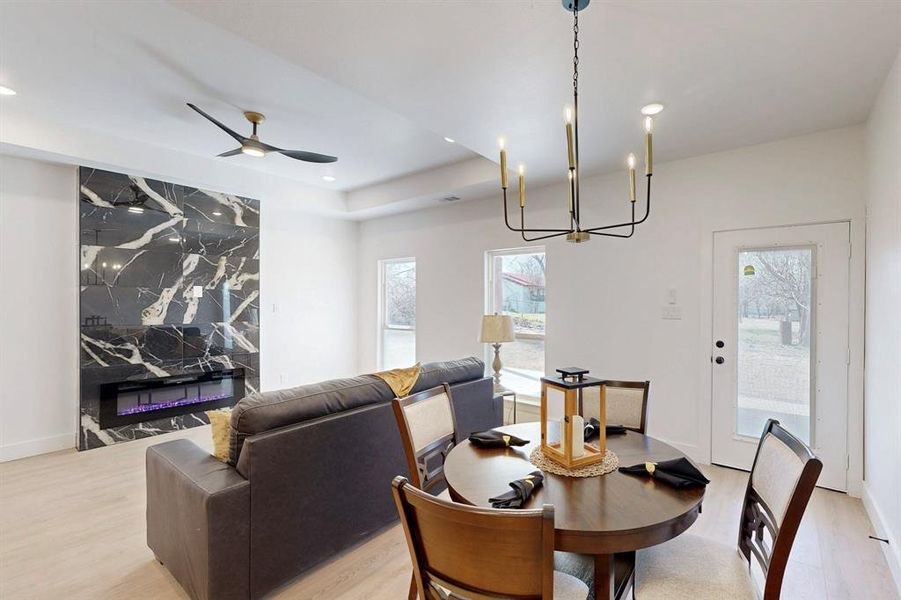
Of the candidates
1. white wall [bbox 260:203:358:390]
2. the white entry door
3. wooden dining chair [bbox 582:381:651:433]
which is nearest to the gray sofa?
wooden dining chair [bbox 582:381:651:433]

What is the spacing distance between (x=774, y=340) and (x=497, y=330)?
2.20 metres

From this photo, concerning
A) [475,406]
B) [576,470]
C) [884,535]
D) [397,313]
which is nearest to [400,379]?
[475,406]

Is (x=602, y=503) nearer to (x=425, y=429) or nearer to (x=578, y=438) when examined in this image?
(x=578, y=438)

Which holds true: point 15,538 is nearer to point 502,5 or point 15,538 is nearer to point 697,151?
point 502,5

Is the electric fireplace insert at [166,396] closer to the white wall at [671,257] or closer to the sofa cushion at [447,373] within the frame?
the white wall at [671,257]

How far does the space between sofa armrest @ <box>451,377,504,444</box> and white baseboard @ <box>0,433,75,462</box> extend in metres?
3.80

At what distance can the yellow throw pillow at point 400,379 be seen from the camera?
2578 mm

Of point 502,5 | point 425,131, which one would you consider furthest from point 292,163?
point 502,5

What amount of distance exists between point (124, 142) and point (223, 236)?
1.30 metres

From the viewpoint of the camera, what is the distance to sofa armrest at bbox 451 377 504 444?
10.1 ft

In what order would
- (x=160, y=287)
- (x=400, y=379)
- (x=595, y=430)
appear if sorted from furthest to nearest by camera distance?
(x=160, y=287) → (x=400, y=379) → (x=595, y=430)

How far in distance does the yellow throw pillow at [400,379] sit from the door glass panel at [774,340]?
266cm

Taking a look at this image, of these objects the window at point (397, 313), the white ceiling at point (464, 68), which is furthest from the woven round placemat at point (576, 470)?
the window at point (397, 313)

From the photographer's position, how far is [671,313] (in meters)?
3.81
